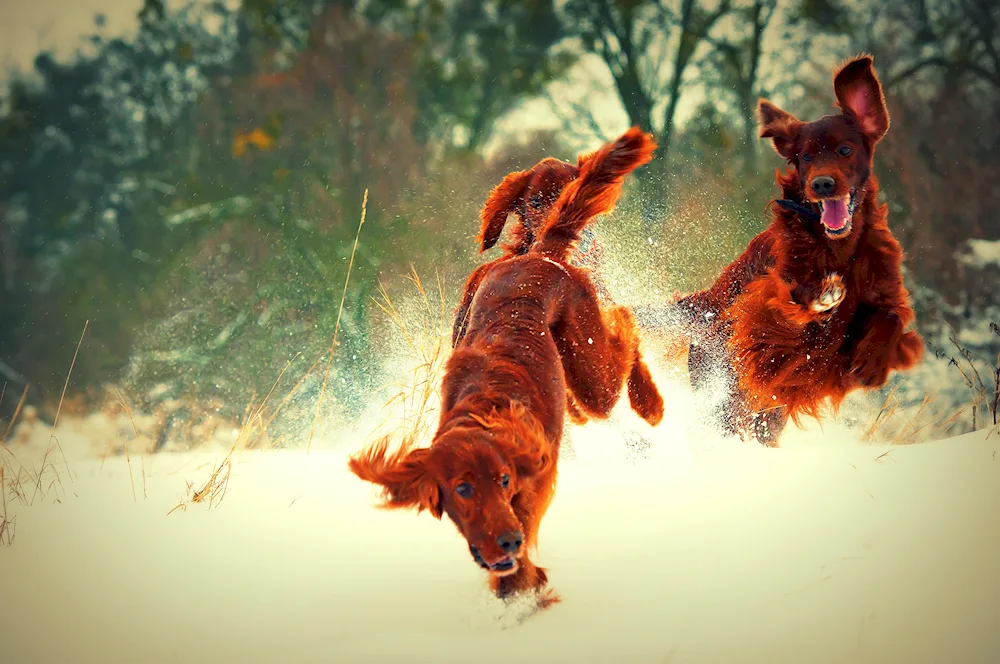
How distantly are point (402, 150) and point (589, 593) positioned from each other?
7776 mm

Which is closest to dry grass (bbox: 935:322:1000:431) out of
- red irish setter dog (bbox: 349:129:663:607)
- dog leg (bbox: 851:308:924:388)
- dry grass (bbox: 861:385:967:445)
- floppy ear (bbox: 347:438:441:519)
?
dry grass (bbox: 861:385:967:445)

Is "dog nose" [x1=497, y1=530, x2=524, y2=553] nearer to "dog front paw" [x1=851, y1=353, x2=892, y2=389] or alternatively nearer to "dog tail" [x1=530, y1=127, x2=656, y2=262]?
"dog tail" [x1=530, y1=127, x2=656, y2=262]

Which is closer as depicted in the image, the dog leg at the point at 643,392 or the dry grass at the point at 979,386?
the dog leg at the point at 643,392

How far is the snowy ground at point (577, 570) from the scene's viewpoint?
2621 mm

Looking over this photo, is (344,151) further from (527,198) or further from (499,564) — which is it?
(499,564)

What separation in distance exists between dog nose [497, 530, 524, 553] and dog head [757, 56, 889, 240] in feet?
6.18

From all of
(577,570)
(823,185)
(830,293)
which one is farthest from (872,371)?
(577,570)

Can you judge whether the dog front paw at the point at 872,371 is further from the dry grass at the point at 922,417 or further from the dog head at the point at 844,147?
the dry grass at the point at 922,417

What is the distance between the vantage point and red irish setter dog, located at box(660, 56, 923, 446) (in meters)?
3.49

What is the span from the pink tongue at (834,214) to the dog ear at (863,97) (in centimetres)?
31

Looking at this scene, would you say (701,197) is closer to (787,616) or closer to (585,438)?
(585,438)

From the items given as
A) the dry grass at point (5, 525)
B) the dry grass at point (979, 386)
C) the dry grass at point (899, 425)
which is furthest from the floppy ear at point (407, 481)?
the dry grass at point (899, 425)

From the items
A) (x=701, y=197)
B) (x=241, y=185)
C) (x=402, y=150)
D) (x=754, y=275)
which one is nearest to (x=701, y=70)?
(x=701, y=197)

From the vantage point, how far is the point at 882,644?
8.39ft
